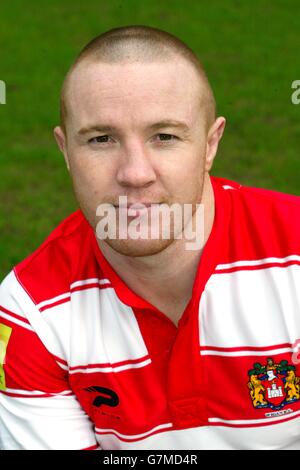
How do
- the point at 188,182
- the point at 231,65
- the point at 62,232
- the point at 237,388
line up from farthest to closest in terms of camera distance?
the point at 231,65 < the point at 62,232 < the point at 237,388 < the point at 188,182

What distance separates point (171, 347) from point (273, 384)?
29cm

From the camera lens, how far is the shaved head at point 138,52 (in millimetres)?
2018

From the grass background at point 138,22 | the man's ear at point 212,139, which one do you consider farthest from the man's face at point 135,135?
the grass background at point 138,22

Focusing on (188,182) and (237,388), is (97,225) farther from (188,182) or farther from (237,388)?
(237,388)

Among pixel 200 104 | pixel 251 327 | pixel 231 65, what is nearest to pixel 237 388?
pixel 251 327

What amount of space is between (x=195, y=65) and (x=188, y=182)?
32 cm

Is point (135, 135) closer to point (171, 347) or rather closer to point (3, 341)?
point (171, 347)

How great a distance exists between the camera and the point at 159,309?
88.4 inches

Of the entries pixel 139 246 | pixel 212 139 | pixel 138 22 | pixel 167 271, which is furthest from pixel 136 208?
pixel 138 22

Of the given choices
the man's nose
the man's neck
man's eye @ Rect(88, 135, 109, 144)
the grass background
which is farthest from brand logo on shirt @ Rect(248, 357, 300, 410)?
the grass background

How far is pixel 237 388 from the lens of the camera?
221 centimetres

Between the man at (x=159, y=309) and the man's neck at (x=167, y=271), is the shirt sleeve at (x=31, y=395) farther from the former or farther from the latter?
the man's neck at (x=167, y=271)

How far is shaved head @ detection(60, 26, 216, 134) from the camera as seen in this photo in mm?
2018

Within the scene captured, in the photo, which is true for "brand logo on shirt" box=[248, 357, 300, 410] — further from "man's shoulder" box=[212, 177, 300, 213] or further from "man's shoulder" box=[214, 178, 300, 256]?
"man's shoulder" box=[212, 177, 300, 213]
